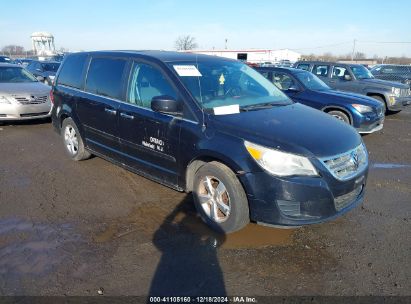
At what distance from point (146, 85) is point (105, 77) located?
933 millimetres

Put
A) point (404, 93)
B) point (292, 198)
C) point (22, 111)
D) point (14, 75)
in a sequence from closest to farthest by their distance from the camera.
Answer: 1. point (292, 198)
2. point (22, 111)
3. point (14, 75)
4. point (404, 93)

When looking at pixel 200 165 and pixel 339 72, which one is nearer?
pixel 200 165

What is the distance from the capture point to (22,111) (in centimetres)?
868

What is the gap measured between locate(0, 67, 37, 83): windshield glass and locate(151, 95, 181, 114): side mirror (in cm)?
772

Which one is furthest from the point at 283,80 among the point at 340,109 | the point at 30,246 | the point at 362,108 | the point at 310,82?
the point at 30,246

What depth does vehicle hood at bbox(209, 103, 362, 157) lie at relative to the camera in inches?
126

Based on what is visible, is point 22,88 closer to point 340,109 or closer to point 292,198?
point 340,109

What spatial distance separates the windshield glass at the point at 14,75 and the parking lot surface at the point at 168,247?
18.9ft

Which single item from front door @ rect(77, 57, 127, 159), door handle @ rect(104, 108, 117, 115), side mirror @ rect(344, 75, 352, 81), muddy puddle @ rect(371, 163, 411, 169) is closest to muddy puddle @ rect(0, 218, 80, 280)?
front door @ rect(77, 57, 127, 159)

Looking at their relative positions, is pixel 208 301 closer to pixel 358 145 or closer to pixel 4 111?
pixel 358 145

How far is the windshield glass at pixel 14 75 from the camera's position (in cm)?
965

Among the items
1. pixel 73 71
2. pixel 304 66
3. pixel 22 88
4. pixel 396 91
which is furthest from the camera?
pixel 304 66

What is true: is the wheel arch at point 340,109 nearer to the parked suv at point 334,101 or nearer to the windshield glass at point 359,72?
the parked suv at point 334,101

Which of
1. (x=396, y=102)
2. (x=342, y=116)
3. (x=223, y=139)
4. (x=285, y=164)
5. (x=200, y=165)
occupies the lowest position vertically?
(x=396, y=102)
